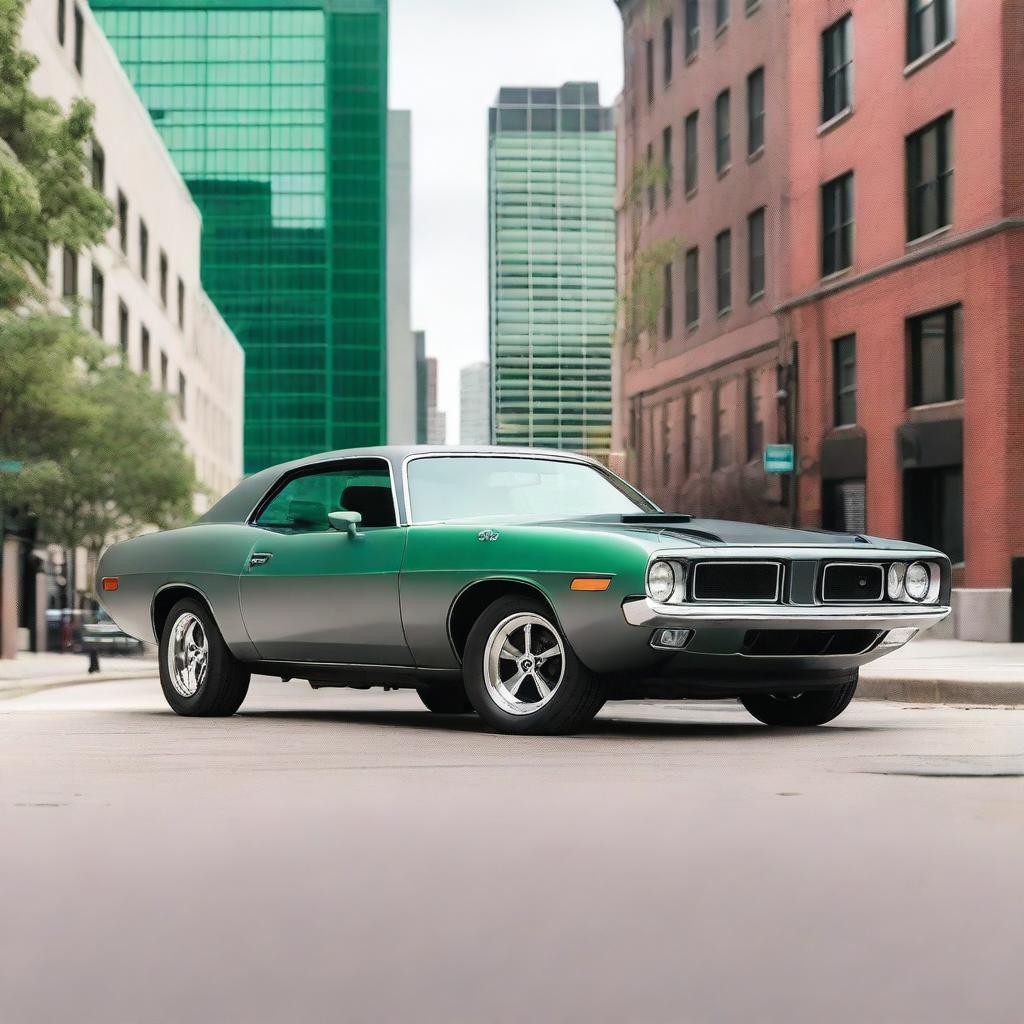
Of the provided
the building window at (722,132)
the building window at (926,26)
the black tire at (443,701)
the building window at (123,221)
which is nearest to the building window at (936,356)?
the building window at (926,26)

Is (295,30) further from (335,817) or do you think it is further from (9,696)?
(335,817)

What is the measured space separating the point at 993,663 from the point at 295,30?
459ft

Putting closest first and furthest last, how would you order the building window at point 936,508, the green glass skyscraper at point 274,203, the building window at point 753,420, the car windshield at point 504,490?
1. the car windshield at point 504,490
2. the building window at point 936,508
3. the building window at point 753,420
4. the green glass skyscraper at point 274,203

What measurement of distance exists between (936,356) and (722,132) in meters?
13.9

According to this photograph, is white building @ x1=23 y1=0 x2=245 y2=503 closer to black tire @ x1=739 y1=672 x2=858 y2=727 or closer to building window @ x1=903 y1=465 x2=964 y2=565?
building window @ x1=903 y1=465 x2=964 y2=565

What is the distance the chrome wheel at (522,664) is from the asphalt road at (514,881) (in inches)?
10.2

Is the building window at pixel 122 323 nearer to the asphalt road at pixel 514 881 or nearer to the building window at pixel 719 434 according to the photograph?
the building window at pixel 719 434

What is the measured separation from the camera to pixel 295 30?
149750mm

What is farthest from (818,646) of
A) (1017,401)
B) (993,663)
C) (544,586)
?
(1017,401)

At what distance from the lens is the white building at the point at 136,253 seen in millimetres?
43125

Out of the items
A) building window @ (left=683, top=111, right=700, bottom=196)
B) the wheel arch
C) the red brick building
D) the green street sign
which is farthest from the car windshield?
building window @ (left=683, top=111, right=700, bottom=196)

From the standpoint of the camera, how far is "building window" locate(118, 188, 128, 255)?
51900mm

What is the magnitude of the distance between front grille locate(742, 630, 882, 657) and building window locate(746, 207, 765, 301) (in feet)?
102

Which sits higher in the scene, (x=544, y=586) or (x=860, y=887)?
(x=544, y=586)
